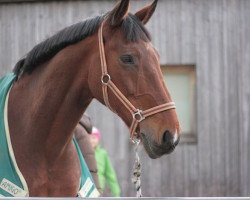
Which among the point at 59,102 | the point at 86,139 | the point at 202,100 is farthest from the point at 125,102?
the point at 202,100

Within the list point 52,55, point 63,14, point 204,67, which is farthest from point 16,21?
point 52,55

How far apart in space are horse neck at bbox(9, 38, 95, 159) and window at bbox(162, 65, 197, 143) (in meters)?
6.10

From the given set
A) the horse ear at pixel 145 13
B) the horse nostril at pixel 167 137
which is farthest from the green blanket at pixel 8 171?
the horse ear at pixel 145 13

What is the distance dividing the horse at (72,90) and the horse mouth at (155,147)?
53 millimetres

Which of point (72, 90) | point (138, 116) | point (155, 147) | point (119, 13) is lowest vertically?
point (155, 147)

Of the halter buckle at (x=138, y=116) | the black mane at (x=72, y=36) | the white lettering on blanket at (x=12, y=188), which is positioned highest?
the black mane at (x=72, y=36)

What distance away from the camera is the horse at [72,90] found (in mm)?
3662

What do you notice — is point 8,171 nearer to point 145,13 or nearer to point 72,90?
point 72,90

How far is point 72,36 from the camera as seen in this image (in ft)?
12.9

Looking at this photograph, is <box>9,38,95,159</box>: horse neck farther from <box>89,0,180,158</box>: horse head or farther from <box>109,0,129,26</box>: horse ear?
<box>109,0,129,26</box>: horse ear

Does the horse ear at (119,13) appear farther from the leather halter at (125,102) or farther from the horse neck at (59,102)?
the horse neck at (59,102)

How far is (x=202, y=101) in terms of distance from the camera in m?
9.86

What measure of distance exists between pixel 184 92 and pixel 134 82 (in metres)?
6.39

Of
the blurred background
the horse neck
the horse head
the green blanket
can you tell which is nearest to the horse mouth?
the horse head
